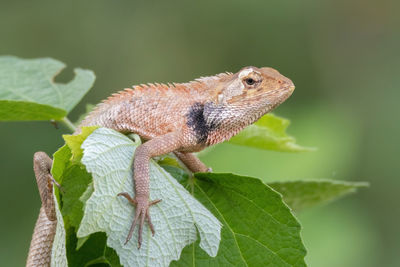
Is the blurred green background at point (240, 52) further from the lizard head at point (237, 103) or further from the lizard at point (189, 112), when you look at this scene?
the lizard head at point (237, 103)

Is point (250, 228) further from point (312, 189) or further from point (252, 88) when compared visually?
point (252, 88)

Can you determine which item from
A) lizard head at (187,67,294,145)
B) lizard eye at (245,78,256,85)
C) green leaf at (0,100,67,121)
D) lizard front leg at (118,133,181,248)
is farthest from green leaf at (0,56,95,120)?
lizard eye at (245,78,256,85)

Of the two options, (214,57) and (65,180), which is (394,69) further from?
(65,180)

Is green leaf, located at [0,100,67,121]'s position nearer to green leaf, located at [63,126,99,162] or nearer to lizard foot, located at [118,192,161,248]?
green leaf, located at [63,126,99,162]

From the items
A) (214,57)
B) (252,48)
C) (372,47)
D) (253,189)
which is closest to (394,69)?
(372,47)

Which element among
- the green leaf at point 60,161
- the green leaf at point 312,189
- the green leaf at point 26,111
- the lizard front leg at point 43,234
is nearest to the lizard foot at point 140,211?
the green leaf at point 60,161

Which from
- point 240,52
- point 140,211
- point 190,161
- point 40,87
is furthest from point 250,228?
point 240,52
